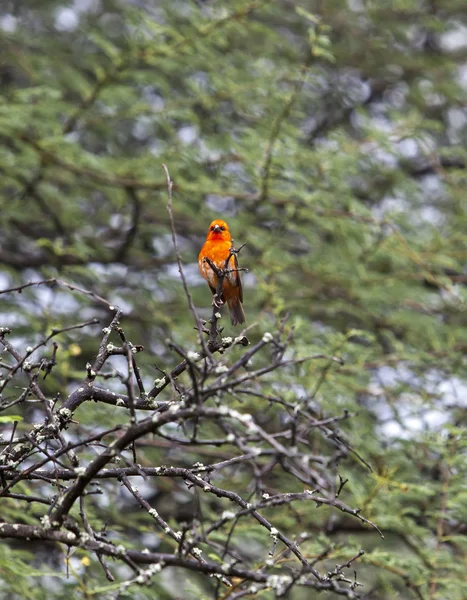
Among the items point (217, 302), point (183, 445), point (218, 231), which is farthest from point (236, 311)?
point (183, 445)

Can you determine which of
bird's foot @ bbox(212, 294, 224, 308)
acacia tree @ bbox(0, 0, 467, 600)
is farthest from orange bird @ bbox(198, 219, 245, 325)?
bird's foot @ bbox(212, 294, 224, 308)

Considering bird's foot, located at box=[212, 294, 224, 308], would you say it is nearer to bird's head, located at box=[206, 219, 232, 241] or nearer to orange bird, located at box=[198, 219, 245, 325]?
orange bird, located at box=[198, 219, 245, 325]

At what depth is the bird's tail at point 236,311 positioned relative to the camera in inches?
208

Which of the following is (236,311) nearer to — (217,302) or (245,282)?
(217,302)

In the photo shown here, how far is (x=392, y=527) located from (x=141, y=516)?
5.48ft

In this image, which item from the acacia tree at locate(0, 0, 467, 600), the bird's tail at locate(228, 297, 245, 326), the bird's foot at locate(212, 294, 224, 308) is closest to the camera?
the bird's foot at locate(212, 294, 224, 308)

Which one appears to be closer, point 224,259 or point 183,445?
point 183,445

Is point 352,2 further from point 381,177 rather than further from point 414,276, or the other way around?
point 414,276

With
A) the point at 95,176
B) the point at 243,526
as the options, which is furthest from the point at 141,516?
the point at 95,176

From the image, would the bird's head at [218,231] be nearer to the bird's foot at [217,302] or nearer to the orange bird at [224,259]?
the orange bird at [224,259]

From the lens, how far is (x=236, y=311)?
17.6ft

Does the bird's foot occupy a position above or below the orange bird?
below

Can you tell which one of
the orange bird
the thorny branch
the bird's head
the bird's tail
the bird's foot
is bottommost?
the thorny branch

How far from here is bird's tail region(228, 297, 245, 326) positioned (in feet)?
17.4
